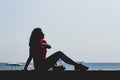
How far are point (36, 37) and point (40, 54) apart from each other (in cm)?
55

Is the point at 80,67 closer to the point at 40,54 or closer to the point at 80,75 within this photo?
the point at 80,75

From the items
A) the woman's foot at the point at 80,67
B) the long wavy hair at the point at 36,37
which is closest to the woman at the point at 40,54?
the long wavy hair at the point at 36,37

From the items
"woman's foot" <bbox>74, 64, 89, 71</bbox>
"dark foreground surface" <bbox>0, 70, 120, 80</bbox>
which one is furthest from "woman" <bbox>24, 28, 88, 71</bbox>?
"dark foreground surface" <bbox>0, 70, 120, 80</bbox>

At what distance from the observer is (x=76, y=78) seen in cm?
1040

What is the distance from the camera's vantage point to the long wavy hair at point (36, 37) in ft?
39.5

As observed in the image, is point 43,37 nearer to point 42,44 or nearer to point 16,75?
point 42,44

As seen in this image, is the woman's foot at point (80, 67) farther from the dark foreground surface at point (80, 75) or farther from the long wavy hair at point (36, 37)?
the long wavy hair at point (36, 37)

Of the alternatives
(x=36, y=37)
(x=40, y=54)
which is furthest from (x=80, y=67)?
(x=36, y=37)

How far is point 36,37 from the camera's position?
12.1 m

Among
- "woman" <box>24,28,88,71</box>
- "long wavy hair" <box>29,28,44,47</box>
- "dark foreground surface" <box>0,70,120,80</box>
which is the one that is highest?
"long wavy hair" <box>29,28,44,47</box>

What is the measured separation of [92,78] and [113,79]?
527 mm

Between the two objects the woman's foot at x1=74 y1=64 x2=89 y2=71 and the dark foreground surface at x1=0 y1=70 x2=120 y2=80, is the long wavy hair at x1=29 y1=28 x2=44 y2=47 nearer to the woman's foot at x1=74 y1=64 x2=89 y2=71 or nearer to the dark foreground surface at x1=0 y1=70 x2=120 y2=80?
the woman's foot at x1=74 y1=64 x2=89 y2=71

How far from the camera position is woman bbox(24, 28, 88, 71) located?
39.5 feet

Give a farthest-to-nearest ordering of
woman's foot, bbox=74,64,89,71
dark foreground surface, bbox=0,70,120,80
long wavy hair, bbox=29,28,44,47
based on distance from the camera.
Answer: long wavy hair, bbox=29,28,44,47, woman's foot, bbox=74,64,89,71, dark foreground surface, bbox=0,70,120,80
